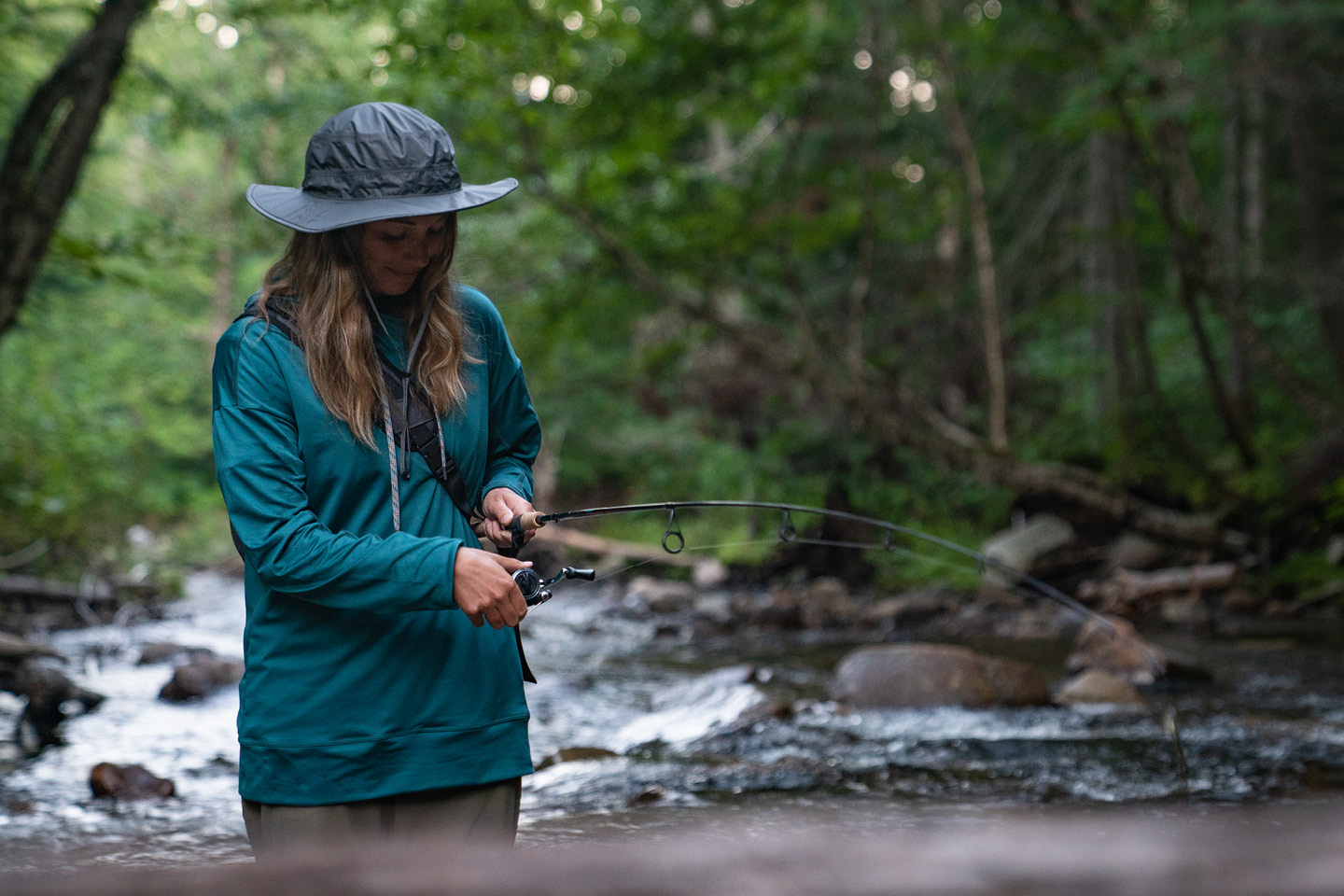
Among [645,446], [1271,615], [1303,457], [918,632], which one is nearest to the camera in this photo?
[1271,615]

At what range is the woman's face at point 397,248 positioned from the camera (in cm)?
223

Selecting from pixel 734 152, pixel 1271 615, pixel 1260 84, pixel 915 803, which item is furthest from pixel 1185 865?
pixel 734 152

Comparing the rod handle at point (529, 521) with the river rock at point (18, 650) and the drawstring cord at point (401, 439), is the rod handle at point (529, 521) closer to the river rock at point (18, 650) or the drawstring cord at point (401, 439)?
the drawstring cord at point (401, 439)

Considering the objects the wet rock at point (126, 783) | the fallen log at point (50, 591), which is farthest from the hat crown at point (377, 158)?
the fallen log at point (50, 591)

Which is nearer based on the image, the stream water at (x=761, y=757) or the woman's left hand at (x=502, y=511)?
the woman's left hand at (x=502, y=511)

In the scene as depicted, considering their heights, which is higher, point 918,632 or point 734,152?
point 734,152

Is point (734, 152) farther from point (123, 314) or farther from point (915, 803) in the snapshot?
point (915, 803)

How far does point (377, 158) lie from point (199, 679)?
19.6ft

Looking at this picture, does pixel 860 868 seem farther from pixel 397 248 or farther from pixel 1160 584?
pixel 1160 584

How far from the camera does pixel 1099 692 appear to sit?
681 centimetres

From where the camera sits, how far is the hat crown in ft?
7.18

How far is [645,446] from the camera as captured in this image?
75.8 ft

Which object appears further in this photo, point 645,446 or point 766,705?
point 645,446

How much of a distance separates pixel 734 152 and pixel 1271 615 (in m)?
13.8
